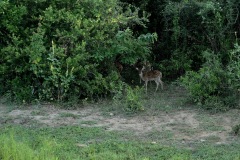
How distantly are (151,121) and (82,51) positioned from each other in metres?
2.34

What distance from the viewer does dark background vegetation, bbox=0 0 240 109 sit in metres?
9.72

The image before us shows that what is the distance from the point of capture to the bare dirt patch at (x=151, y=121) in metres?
7.94

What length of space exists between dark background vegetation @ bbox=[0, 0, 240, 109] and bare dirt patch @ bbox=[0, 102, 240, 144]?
1.71 ft

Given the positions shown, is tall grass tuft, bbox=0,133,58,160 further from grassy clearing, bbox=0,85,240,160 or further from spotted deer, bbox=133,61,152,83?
spotted deer, bbox=133,61,152,83

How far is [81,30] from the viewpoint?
10094mm

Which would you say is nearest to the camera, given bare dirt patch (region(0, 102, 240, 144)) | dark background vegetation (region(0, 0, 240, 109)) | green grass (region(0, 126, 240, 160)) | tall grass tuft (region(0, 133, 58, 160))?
tall grass tuft (region(0, 133, 58, 160))

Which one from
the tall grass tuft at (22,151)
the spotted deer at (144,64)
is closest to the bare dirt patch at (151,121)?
the tall grass tuft at (22,151)

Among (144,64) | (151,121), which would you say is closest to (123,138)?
(151,121)

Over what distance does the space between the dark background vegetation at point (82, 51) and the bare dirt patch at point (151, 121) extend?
0.52m

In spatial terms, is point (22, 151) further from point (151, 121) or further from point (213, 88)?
point (213, 88)

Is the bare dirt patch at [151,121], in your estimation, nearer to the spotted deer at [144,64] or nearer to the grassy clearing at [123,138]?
the grassy clearing at [123,138]

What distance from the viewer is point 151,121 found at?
880cm

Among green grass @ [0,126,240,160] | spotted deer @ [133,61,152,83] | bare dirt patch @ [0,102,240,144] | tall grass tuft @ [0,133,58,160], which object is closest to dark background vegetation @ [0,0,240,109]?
spotted deer @ [133,61,152,83]

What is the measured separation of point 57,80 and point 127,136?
257cm
